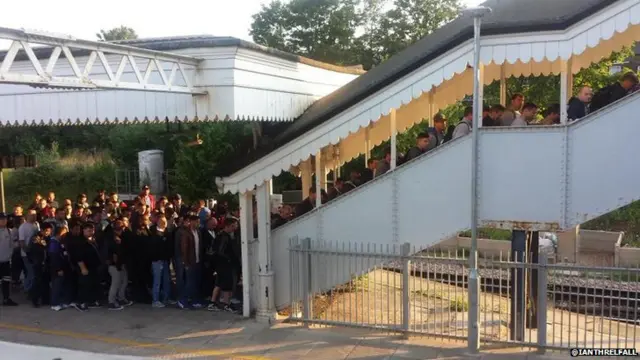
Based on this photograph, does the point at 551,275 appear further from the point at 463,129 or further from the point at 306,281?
the point at 306,281

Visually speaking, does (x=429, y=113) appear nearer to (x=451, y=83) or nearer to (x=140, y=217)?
(x=451, y=83)

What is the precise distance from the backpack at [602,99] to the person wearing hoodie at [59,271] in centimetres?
886

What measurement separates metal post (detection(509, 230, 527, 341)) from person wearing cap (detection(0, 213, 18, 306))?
8.83 m

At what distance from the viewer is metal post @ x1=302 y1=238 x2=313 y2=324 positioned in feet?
28.9

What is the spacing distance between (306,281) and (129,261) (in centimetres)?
341

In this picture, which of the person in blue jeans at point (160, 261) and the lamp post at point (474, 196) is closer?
the lamp post at point (474, 196)

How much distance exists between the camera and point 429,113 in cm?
1115

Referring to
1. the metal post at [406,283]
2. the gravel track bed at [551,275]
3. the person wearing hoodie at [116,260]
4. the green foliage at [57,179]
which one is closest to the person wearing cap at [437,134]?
the metal post at [406,283]

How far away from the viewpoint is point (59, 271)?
9797 millimetres

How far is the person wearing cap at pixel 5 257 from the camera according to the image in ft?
33.5

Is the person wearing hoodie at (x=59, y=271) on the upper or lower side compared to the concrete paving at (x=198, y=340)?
upper

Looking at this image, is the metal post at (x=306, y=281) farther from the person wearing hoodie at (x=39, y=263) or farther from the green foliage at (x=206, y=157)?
the green foliage at (x=206, y=157)

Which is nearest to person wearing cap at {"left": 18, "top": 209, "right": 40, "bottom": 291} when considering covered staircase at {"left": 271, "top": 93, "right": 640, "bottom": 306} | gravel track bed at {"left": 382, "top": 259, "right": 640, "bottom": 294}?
covered staircase at {"left": 271, "top": 93, "right": 640, "bottom": 306}

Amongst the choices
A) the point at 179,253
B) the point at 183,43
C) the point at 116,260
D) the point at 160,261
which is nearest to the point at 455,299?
the point at 179,253
